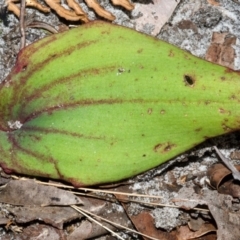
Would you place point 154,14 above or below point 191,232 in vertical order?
above

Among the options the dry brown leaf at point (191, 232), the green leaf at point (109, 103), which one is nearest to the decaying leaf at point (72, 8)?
the green leaf at point (109, 103)

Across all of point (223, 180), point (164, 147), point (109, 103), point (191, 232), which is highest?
point (109, 103)

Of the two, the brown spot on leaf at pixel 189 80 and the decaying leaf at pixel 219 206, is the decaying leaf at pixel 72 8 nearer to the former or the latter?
the brown spot on leaf at pixel 189 80

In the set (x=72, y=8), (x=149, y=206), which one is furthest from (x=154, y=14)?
(x=149, y=206)

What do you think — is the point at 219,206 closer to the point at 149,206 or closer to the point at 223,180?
the point at 223,180

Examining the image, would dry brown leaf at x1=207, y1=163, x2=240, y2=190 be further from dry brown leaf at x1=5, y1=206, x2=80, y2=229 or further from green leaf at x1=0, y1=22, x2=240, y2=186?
dry brown leaf at x1=5, y1=206, x2=80, y2=229

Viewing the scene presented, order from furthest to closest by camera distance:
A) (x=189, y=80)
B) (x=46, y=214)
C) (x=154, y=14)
Result: (x=154, y=14) → (x=46, y=214) → (x=189, y=80)
